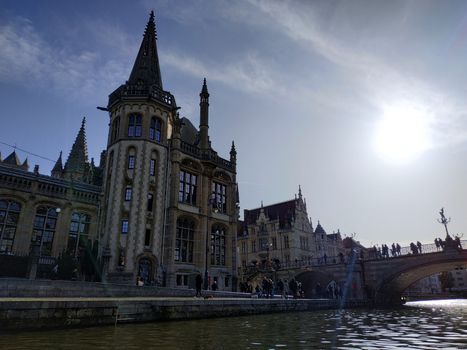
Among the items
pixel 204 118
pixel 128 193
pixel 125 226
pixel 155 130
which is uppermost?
pixel 204 118

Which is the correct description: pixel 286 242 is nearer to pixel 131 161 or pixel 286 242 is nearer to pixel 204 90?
pixel 204 90

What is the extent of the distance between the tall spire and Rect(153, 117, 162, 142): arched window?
151 inches

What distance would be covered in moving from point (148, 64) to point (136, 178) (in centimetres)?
1416

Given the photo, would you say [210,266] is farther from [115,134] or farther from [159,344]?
[159,344]

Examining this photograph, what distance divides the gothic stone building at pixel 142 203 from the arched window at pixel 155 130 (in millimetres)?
99

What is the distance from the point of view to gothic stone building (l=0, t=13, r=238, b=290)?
2844 cm

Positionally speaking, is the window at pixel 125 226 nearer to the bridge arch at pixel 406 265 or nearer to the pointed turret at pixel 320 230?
the bridge arch at pixel 406 265

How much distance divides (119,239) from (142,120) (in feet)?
37.7

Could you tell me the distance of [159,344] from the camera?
27.3 feet

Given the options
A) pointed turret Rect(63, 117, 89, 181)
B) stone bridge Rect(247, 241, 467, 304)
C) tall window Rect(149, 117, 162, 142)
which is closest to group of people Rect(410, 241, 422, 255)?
stone bridge Rect(247, 241, 467, 304)

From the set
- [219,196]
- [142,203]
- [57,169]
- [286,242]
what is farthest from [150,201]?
[286,242]

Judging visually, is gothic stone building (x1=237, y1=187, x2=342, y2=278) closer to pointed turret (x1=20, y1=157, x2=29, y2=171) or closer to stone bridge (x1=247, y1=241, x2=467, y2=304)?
stone bridge (x1=247, y1=241, x2=467, y2=304)

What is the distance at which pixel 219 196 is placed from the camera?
129ft

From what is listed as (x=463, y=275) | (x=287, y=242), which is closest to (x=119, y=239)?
(x=287, y=242)
